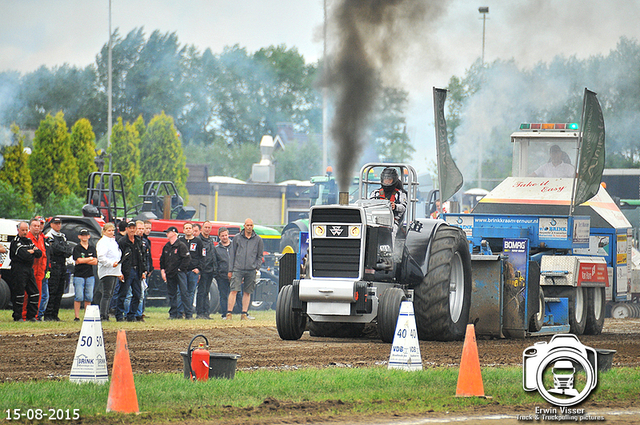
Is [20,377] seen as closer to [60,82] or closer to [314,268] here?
[314,268]

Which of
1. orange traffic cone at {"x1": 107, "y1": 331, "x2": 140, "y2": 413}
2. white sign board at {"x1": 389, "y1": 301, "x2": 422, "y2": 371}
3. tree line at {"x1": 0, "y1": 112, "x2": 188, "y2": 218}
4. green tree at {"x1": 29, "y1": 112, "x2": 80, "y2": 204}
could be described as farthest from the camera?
green tree at {"x1": 29, "y1": 112, "x2": 80, "y2": 204}

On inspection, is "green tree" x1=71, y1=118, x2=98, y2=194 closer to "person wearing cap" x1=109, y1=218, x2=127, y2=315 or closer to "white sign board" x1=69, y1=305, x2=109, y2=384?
"person wearing cap" x1=109, y1=218, x2=127, y2=315

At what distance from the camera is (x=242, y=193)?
50.3 metres

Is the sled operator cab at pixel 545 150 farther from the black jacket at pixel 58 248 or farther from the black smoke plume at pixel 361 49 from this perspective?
the black jacket at pixel 58 248

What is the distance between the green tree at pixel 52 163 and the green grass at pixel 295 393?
28.6 meters

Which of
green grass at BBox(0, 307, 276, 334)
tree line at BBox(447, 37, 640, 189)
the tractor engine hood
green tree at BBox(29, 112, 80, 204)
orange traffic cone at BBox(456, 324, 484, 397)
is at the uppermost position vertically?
tree line at BBox(447, 37, 640, 189)

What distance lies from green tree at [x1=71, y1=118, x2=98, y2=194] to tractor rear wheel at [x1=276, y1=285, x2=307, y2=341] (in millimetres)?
26467

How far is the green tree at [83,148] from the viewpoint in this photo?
36656mm

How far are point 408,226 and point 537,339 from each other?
2.90m

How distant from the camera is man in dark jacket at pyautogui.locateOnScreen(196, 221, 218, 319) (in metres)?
17.5

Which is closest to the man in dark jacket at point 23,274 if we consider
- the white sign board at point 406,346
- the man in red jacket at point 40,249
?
the man in red jacket at point 40,249

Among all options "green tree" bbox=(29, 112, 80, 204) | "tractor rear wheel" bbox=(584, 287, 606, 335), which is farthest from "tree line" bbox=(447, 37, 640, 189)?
"tractor rear wheel" bbox=(584, 287, 606, 335)

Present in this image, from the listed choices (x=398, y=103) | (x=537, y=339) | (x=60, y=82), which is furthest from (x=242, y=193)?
(x=537, y=339)

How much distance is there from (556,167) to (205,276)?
A: 696cm
